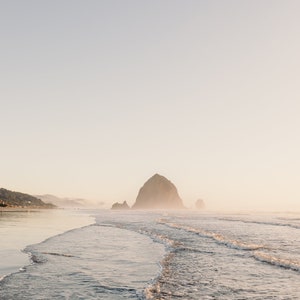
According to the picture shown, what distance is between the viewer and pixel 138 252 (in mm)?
23625

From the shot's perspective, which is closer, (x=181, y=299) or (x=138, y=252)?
(x=181, y=299)

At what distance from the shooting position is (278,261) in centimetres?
2045

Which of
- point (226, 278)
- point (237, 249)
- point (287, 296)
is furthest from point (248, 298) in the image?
point (237, 249)

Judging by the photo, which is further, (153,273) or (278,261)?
(278,261)

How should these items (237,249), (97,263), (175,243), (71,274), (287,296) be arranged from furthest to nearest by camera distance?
1. (175,243)
2. (237,249)
3. (97,263)
4. (71,274)
5. (287,296)

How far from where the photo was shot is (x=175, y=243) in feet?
96.9

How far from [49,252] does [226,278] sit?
12332mm

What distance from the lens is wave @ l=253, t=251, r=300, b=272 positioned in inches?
744

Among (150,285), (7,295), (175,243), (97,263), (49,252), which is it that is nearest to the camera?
(7,295)

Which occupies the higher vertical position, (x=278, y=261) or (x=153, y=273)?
(x=278, y=261)

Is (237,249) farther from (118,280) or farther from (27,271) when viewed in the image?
(27,271)

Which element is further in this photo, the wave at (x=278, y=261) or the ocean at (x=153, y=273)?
the wave at (x=278, y=261)

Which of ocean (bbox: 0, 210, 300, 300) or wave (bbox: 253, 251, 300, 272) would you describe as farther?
wave (bbox: 253, 251, 300, 272)

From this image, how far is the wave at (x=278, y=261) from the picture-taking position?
18.9 m
